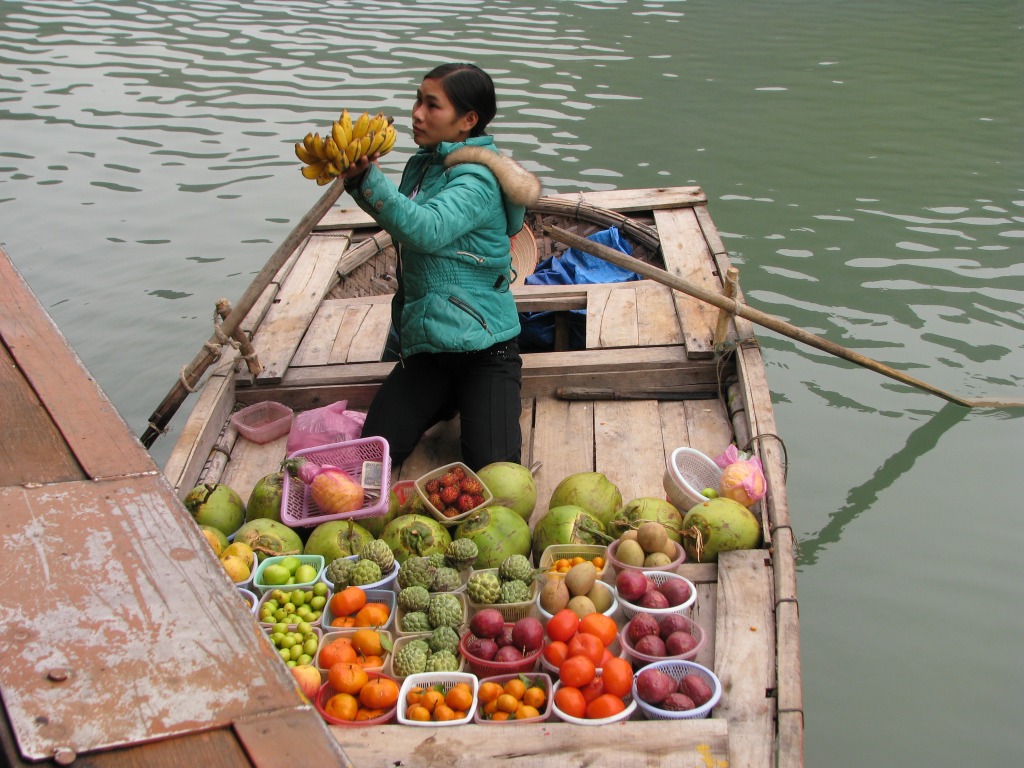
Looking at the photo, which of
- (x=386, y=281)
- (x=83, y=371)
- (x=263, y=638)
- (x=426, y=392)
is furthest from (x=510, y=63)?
(x=263, y=638)

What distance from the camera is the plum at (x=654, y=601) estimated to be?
267 cm

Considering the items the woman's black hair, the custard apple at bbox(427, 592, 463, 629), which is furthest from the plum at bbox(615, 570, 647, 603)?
the woman's black hair

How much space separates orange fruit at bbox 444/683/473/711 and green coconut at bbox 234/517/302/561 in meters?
0.91

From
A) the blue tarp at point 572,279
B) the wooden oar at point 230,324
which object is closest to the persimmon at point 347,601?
the wooden oar at point 230,324

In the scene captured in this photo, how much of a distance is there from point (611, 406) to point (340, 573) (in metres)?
1.60

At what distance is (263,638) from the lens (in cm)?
123

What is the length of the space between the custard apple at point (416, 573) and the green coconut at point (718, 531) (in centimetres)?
79

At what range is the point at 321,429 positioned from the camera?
380cm

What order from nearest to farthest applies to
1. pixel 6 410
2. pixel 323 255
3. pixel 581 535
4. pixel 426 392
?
pixel 6 410 → pixel 581 535 → pixel 426 392 → pixel 323 255

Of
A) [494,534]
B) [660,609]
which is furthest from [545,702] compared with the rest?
[494,534]

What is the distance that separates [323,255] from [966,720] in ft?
12.3

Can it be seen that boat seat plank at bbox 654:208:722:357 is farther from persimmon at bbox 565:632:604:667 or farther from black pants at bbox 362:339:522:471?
persimmon at bbox 565:632:604:667

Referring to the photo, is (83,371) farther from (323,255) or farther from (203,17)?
(203,17)

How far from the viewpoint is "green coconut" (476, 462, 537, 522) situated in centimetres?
330
